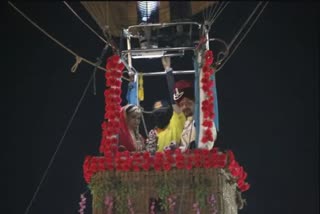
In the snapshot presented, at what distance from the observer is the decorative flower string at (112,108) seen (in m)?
3.50

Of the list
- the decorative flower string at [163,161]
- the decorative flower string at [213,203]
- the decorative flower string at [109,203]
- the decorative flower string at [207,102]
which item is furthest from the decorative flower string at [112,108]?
the decorative flower string at [213,203]

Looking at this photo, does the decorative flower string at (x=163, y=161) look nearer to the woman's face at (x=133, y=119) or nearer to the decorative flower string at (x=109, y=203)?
the decorative flower string at (x=109, y=203)

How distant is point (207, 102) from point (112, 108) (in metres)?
0.56

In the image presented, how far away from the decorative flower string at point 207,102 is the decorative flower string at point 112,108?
51 centimetres

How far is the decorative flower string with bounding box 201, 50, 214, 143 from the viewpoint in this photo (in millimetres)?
3451

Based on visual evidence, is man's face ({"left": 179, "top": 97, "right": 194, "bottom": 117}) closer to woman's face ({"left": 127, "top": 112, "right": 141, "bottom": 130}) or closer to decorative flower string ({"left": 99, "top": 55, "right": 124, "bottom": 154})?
woman's face ({"left": 127, "top": 112, "right": 141, "bottom": 130})

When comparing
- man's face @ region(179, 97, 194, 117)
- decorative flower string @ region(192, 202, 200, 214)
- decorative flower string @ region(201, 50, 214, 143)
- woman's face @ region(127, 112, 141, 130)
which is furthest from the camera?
man's face @ region(179, 97, 194, 117)

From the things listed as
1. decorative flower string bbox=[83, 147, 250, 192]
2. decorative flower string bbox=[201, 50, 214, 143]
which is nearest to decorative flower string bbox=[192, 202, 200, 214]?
decorative flower string bbox=[83, 147, 250, 192]

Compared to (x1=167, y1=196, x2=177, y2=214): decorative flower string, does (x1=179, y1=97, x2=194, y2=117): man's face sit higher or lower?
higher

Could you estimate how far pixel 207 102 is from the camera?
348 centimetres

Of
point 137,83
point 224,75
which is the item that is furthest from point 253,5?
point 137,83

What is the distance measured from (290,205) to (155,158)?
2.39 metres

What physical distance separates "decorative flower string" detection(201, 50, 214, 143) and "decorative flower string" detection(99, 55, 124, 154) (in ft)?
1.66

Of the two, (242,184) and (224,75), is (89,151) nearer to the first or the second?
(224,75)
